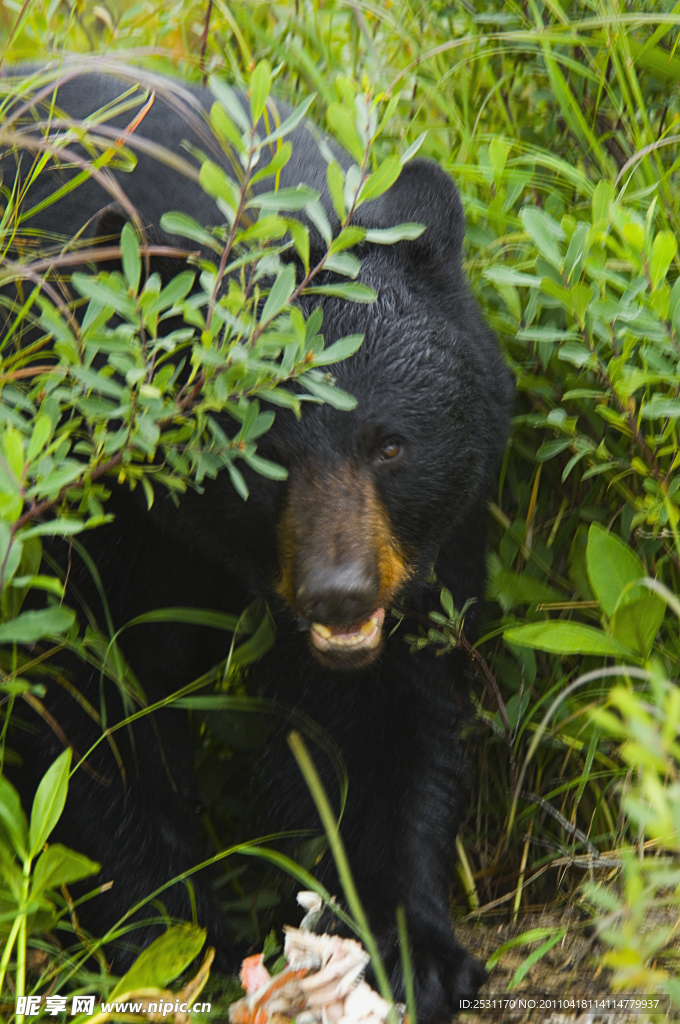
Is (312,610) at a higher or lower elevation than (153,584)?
higher

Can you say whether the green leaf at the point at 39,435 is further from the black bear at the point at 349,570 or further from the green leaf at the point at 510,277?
the green leaf at the point at 510,277

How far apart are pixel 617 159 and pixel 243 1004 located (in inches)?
93.0

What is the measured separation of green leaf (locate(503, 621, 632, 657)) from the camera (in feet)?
7.46

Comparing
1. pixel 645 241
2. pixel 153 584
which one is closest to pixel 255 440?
pixel 153 584

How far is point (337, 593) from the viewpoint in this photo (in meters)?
2.02

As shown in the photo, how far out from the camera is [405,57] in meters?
3.51

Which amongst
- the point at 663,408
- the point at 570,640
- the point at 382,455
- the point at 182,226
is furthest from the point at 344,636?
the point at 182,226

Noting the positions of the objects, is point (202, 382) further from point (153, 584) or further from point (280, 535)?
point (153, 584)

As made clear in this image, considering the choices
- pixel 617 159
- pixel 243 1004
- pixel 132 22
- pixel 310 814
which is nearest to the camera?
pixel 243 1004

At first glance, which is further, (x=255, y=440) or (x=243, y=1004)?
(x=255, y=440)

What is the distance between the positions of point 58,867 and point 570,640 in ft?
3.71

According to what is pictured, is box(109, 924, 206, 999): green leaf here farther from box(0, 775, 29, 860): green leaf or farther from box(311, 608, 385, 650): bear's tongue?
box(311, 608, 385, 650): bear's tongue

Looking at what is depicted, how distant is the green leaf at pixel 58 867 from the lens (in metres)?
1.93

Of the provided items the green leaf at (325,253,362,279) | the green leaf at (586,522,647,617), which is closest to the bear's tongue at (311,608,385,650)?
the green leaf at (586,522,647,617)
